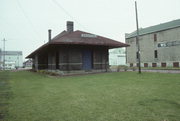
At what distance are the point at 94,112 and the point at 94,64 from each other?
1447 cm

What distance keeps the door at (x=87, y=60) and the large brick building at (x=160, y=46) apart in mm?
18833

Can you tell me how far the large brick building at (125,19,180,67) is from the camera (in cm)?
2767

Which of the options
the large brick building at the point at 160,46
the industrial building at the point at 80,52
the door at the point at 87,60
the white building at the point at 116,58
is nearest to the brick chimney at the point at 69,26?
the industrial building at the point at 80,52

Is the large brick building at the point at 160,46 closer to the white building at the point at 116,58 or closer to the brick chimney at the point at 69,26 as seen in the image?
the brick chimney at the point at 69,26

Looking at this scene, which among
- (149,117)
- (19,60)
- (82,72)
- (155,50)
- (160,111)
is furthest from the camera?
A: (19,60)

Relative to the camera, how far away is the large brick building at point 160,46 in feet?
90.8

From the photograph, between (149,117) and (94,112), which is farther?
(94,112)

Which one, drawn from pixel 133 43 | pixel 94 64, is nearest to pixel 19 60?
pixel 133 43

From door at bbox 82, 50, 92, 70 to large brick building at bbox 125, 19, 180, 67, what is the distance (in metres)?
18.8

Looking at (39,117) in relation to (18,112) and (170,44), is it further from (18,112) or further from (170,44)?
(170,44)

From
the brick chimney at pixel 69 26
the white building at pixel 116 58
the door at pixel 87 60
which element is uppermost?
the brick chimney at pixel 69 26

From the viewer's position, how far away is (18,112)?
4152 millimetres

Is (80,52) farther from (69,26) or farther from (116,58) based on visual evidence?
(116,58)

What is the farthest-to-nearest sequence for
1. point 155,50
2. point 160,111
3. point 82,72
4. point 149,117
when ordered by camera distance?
point 155,50 < point 82,72 < point 160,111 < point 149,117
